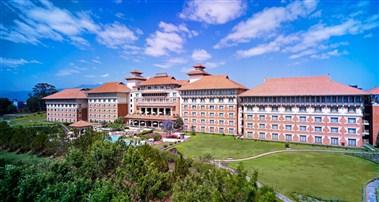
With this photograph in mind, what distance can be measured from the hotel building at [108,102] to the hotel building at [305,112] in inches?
1085

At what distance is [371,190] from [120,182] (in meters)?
17.3

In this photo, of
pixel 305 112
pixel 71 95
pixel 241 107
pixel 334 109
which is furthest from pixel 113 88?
pixel 334 109

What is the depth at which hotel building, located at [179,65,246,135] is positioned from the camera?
38.4 meters

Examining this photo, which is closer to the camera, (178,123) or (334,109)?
(334,109)

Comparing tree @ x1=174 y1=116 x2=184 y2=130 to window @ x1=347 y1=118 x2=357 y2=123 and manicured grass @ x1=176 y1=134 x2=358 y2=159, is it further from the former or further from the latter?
window @ x1=347 y1=118 x2=357 y2=123

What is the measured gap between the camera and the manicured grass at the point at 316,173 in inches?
647

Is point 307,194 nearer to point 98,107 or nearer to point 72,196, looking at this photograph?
point 72,196

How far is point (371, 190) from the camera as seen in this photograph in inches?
643

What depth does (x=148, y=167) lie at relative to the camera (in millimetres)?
15820

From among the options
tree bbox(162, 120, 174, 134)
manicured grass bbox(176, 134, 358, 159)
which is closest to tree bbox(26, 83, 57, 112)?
tree bbox(162, 120, 174, 134)

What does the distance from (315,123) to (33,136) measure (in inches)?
1460

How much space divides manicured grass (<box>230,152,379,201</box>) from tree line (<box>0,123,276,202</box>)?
4.55 metres

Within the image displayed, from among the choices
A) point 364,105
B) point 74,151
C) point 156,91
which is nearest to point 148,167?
point 74,151

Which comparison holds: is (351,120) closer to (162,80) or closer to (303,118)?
(303,118)
